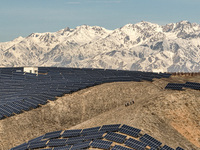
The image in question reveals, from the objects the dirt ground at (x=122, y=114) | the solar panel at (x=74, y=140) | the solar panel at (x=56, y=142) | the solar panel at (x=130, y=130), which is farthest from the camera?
the dirt ground at (x=122, y=114)

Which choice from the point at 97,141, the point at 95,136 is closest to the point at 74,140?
the point at 95,136

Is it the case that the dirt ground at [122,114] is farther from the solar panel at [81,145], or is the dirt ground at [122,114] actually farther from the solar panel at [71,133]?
the solar panel at [81,145]

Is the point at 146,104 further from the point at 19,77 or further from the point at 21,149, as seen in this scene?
the point at 19,77

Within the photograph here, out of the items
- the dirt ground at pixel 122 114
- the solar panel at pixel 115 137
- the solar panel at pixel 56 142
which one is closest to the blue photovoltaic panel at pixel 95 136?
the solar panel at pixel 115 137

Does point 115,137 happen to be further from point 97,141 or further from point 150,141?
point 150,141

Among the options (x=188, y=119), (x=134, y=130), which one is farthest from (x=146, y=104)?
(x=134, y=130)

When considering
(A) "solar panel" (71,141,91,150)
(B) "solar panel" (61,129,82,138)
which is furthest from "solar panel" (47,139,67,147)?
(A) "solar panel" (71,141,91,150)
